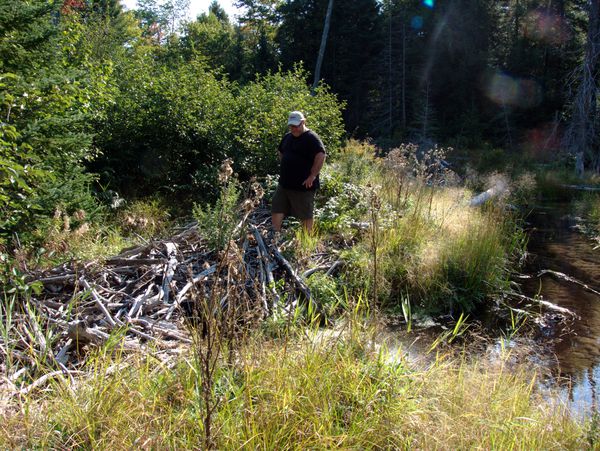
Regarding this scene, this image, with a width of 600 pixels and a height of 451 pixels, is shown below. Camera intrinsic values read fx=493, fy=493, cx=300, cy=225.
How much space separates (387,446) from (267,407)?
674mm

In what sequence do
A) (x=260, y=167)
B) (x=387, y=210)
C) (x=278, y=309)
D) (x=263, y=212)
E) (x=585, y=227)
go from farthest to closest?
(x=585, y=227), (x=260, y=167), (x=263, y=212), (x=387, y=210), (x=278, y=309)

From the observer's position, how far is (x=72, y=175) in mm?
6988

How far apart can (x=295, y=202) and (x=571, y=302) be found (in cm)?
384

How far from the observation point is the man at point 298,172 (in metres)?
6.44

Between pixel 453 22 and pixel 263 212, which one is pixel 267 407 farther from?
pixel 453 22

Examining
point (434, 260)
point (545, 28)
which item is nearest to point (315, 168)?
point (434, 260)

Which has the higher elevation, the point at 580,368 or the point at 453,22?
the point at 453,22

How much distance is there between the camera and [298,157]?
6.59 m

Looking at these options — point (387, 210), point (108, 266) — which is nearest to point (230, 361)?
point (108, 266)

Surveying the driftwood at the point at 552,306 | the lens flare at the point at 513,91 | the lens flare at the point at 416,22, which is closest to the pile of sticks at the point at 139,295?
the driftwood at the point at 552,306

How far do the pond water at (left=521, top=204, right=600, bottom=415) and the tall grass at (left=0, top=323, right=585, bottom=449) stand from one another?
1.12 metres

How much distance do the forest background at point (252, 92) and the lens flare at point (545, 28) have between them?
0.33ft

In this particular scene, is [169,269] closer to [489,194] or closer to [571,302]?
[571,302]

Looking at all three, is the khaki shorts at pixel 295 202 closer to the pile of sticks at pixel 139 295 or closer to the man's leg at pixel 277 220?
the man's leg at pixel 277 220
